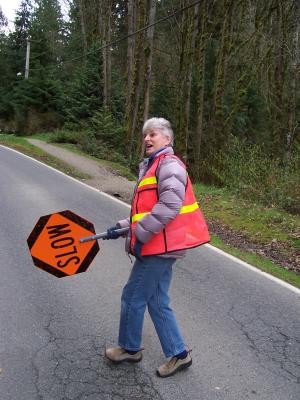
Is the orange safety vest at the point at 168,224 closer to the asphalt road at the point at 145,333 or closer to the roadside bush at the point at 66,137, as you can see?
the asphalt road at the point at 145,333

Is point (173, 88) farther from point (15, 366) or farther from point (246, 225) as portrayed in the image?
point (15, 366)

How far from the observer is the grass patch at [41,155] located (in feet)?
57.6

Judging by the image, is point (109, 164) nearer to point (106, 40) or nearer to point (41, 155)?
point (41, 155)

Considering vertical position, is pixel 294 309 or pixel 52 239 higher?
pixel 52 239

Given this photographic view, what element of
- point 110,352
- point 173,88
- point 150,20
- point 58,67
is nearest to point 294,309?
point 110,352

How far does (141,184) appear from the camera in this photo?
149 inches

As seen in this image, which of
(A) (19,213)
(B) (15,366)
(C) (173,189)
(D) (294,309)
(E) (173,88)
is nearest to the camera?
(C) (173,189)

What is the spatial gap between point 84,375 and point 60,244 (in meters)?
1.12

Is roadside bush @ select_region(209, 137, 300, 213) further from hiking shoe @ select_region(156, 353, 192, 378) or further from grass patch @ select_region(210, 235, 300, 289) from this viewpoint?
hiking shoe @ select_region(156, 353, 192, 378)

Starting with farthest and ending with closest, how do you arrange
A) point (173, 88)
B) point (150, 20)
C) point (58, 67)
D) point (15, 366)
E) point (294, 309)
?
point (58, 67)
point (173, 88)
point (150, 20)
point (294, 309)
point (15, 366)

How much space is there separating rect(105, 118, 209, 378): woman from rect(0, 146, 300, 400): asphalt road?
23 centimetres

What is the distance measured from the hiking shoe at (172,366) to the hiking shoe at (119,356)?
0.26 m

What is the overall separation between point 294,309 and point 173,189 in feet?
9.60

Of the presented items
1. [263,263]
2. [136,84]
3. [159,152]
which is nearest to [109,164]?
[136,84]
